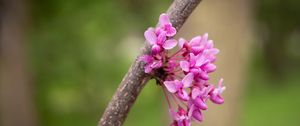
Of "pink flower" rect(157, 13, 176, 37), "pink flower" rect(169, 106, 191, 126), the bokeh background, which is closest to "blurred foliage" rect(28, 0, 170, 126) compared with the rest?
the bokeh background

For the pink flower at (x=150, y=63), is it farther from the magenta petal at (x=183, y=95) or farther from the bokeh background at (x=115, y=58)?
the bokeh background at (x=115, y=58)

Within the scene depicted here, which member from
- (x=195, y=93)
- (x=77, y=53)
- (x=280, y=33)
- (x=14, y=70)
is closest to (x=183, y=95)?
(x=195, y=93)

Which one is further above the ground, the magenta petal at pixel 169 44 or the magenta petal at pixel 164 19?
the magenta petal at pixel 164 19

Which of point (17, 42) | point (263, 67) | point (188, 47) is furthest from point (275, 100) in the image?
point (188, 47)

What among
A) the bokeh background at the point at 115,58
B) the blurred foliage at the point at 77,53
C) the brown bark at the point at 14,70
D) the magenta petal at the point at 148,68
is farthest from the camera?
the blurred foliage at the point at 77,53

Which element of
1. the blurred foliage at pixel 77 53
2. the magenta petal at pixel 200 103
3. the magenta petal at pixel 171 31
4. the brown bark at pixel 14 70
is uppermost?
the blurred foliage at pixel 77 53

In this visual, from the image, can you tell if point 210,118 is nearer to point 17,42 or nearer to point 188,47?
point 188,47

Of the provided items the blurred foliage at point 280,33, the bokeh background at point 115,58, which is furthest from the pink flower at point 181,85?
the blurred foliage at point 280,33
